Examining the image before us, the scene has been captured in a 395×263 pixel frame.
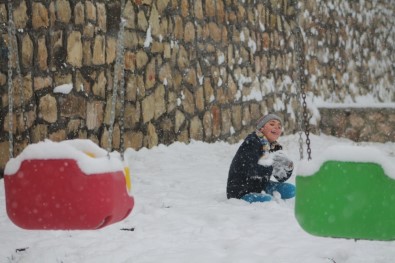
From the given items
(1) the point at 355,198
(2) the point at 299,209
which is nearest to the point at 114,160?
(2) the point at 299,209

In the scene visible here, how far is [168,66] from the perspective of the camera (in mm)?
6906

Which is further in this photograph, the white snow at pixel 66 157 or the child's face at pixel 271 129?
the child's face at pixel 271 129

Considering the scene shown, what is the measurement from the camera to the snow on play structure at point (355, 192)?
6.89ft

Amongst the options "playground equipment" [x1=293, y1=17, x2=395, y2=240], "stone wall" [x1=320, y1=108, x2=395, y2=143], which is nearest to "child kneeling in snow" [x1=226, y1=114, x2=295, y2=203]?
"playground equipment" [x1=293, y1=17, x2=395, y2=240]

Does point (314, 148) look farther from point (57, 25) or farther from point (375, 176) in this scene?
point (375, 176)

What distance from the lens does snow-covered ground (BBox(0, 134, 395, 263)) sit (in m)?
3.10

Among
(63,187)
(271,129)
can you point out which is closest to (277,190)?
(271,129)

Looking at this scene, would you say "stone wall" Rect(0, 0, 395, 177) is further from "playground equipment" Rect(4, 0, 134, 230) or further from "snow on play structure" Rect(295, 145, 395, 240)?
"snow on play structure" Rect(295, 145, 395, 240)

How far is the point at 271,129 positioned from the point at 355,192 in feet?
8.72

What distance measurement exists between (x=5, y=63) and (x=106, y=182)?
9.88 feet

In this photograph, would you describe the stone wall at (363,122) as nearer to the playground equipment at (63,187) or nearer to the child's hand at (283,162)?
the child's hand at (283,162)

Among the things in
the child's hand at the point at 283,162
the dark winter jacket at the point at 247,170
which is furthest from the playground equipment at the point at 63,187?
the child's hand at the point at 283,162

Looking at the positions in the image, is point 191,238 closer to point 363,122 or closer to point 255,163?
point 255,163

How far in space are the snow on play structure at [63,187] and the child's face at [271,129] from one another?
272cm
